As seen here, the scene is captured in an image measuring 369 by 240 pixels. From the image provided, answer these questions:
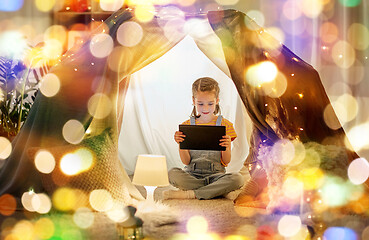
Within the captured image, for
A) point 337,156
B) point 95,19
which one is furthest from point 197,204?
point 95,19

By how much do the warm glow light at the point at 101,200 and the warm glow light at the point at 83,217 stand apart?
4 cm

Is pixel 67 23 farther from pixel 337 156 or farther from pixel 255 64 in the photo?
pixel 337 156

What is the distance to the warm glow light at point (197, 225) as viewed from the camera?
1858 mm

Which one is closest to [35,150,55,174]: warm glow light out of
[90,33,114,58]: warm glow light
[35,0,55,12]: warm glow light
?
[90,33,114,58]: warm glow light

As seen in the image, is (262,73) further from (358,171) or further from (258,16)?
(258,16)

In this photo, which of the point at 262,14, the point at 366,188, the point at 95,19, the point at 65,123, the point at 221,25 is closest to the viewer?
the point at 366,188

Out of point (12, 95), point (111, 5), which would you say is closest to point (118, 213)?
point (12, 95)

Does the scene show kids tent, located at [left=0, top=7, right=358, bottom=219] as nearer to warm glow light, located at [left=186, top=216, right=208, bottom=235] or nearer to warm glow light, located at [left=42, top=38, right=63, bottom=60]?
warm glow light, located at [left=186, top=216, right=208, bottom=235]

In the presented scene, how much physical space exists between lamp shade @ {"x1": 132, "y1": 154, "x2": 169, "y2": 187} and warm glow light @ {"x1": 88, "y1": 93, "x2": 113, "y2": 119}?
0.41 m

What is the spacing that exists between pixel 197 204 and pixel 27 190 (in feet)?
2.93

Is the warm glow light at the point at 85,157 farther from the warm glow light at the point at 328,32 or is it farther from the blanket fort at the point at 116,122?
the warm glow light at the point at 328,32

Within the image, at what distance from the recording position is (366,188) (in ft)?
7.18

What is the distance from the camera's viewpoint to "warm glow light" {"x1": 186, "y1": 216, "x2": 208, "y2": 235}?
186cm

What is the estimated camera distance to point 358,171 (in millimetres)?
2287
